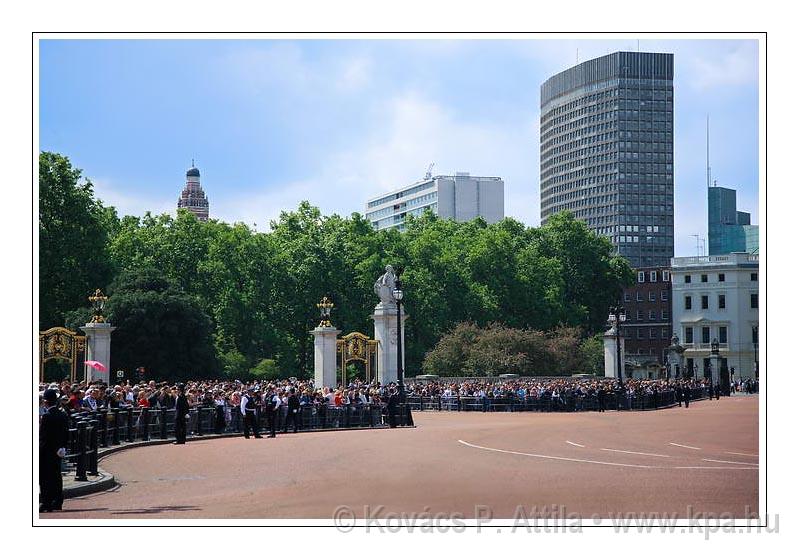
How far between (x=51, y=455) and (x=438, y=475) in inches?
278

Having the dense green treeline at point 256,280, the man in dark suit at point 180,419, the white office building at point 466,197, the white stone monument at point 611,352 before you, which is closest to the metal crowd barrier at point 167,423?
the man in dark suit at point 180,419

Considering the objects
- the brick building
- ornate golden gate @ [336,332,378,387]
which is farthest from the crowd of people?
the brick building

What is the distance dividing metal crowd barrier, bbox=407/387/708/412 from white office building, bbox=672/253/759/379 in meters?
63.1

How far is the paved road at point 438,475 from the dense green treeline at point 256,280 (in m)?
29.3

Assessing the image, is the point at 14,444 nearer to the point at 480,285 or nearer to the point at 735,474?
the point at 735,474

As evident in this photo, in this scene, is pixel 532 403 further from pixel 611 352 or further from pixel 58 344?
pixel 58 344

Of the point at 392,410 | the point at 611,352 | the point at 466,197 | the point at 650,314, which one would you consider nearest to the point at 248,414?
the point at 392,410

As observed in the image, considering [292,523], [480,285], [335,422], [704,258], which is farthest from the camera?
[704,258]

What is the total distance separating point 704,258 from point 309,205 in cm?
4993

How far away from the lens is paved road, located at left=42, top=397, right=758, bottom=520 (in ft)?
58.9

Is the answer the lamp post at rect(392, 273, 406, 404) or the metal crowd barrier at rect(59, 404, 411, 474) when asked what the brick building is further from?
the metal crowd barrier at rect(59, 404, 411, 474)
